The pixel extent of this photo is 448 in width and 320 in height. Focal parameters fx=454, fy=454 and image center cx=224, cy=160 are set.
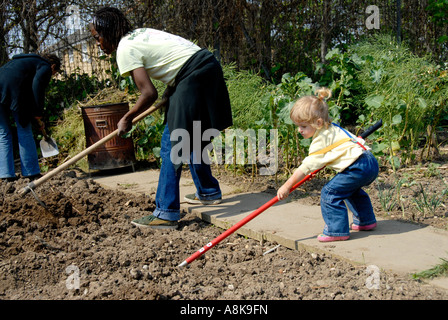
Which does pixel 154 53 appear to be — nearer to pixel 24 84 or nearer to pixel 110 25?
pixel 110 25

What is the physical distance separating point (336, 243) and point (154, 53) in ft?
6.23

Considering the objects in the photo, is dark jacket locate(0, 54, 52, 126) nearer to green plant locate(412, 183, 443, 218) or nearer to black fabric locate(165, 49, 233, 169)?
black fabric locate(165, 49, 233, 169)

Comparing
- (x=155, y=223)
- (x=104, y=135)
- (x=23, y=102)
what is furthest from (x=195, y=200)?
(x=23, y=102)

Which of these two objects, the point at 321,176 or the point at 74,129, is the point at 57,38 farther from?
the point at 321,176

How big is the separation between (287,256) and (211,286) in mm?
646

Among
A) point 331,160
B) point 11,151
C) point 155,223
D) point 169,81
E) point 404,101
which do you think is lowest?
point 155,223

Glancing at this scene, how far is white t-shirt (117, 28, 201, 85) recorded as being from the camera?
10.9 ft

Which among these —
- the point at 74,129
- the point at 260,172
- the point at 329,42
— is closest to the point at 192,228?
the point at 260,172

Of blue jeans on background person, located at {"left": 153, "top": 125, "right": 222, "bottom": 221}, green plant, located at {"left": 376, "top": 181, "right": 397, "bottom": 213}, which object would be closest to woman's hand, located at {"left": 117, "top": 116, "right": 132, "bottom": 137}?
blue jeans on background person, located at {"left": 153, "top": 125, "right": 222, "bottom": 221}

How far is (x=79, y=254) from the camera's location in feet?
9.93

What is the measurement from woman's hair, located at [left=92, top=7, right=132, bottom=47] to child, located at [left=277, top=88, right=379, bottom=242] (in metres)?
1.47

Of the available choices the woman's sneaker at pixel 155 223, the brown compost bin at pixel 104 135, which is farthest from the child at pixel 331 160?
the brown compost bin at pixel 104 135

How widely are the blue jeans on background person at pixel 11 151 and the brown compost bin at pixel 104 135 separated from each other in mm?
680

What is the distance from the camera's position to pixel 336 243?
299 cm
